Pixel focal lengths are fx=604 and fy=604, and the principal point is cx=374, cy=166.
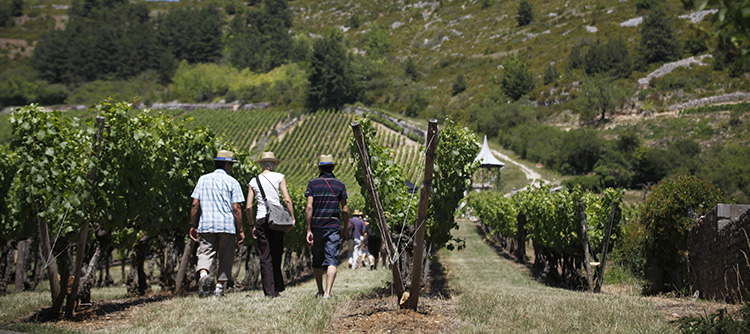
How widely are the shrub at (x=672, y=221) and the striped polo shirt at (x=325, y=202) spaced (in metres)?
5.89

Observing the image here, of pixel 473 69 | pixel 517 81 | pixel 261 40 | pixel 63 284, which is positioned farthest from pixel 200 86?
pixel 63 284

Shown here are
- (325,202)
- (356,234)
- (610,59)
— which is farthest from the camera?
(610,59)

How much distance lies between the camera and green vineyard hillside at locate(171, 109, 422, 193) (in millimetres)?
55062

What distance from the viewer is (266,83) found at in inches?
4085

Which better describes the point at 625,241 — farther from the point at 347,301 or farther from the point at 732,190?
the point at 732,190

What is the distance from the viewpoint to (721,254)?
739cm

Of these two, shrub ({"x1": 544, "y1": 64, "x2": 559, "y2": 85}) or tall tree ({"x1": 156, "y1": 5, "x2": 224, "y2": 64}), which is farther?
tall tree ({"x1": 156, "y1": 5, "x2": 224, "y2": 64})

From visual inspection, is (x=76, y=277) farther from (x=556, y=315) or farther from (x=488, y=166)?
(x=488, y=166)

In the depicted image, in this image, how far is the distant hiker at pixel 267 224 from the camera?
21.5 ft

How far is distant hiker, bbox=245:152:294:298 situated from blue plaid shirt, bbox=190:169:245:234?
0.19 meters

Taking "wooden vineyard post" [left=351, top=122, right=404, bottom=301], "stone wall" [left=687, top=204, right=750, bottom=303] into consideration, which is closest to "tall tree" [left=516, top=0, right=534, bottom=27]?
"stone wall" [left=687, top=204, right=750, bottom=303]

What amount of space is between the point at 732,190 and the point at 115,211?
3913cm

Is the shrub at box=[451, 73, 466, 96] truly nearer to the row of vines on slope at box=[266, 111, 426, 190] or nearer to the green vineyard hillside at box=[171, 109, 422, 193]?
the green vineyard hillside at box=[171, 109, 422, 193]

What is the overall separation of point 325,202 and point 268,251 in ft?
2.88
